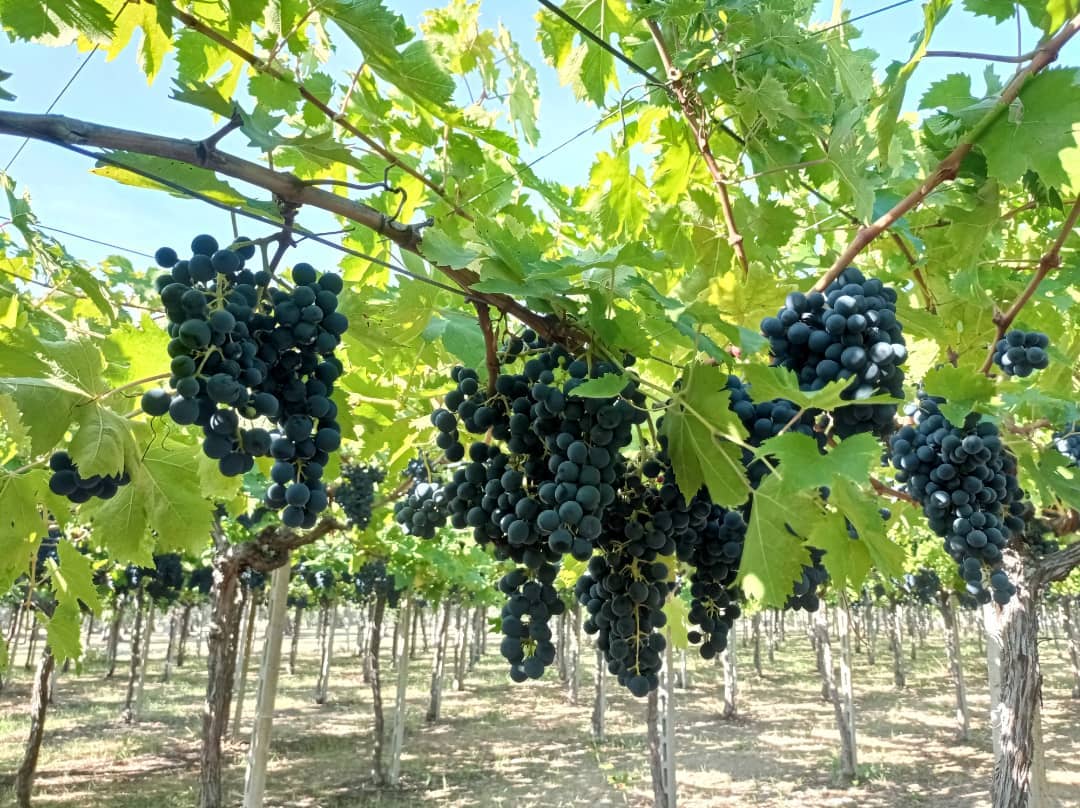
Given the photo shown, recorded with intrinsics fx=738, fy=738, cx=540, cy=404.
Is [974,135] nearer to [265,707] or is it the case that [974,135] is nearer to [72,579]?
[72,579]

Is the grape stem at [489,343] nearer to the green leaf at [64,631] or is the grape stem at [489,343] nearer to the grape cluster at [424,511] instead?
the grape cluster at [424,511]

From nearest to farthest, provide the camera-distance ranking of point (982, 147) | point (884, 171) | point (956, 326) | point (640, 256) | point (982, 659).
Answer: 1. point (640, 256)
2. point (982, 147)
3. point (884, 171)
4. point (956, 326)
5. point (982, 659)

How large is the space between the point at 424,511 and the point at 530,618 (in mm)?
882

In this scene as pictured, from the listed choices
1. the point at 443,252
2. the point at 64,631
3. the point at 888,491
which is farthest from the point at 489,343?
the point at 888,491

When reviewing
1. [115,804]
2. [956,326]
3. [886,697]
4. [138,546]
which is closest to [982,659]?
[886,697]

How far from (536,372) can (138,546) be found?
3.96 ft

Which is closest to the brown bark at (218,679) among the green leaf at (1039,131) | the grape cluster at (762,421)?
the grape cluster at (762,421)

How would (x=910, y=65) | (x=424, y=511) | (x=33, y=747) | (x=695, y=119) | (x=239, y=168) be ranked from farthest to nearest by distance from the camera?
(x=33, y=747) → (x=424, y=511) → (x=695, y=119) → (x=910, y=65) → (x=239, y=168)

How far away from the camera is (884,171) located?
8.42 feet

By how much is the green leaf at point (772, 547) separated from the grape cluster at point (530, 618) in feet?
1.61

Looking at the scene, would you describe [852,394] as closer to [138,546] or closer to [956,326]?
[956,326]

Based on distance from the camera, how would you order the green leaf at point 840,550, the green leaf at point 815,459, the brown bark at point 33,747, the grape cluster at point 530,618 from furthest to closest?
1. the brown bark at point 33,747
2. the grape cluster at point 530,618
3. the green leaf at point 840,550
4. the green leaf at point 815,459

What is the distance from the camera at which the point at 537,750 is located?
14.7 meters

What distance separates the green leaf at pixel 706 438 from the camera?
1.60 m
